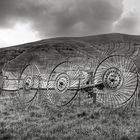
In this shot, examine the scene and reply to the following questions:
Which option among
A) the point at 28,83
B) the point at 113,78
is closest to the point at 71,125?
the point at 113,78

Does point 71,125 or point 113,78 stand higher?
point 113,78

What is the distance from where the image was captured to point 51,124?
6.71 m

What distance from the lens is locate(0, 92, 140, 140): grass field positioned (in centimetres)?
539

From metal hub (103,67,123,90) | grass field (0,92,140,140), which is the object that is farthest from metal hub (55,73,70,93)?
metal hub (103,67,123,90)

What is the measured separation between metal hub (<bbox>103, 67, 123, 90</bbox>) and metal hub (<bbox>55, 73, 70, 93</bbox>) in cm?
166

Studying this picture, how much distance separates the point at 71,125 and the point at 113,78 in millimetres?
2737

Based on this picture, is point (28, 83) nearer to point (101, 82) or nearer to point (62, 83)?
point (62, 83)

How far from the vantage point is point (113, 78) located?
27.5 ft

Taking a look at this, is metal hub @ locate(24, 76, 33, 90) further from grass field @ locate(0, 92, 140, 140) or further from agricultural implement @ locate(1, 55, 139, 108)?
grass field @ locate(0, 92, 140, 140)

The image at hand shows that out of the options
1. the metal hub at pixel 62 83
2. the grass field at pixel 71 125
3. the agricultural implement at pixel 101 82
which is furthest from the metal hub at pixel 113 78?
the metal hub at pixel 62 83

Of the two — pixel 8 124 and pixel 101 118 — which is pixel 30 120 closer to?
pixel 8 124

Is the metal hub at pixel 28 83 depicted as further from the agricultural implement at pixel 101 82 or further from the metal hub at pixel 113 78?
the metal hub at pixel 113 78

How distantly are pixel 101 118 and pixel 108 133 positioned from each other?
175 cm

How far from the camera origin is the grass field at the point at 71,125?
539cm
